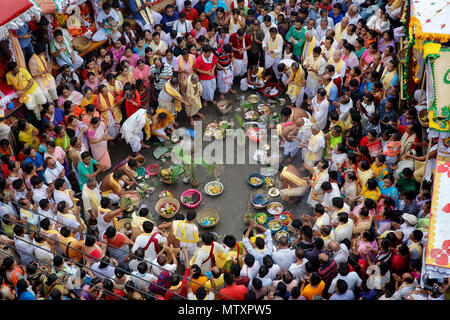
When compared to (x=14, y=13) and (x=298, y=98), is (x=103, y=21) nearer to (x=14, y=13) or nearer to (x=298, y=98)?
(x=14, y=13)

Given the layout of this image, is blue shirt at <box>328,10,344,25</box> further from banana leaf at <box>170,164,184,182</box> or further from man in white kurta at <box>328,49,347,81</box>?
banana leaf at <box>170,164,184,182</box>

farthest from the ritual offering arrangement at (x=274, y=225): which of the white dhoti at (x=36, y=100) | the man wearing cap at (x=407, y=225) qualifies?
the white dhoti at (x=36, y=100)

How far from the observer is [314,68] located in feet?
40.7

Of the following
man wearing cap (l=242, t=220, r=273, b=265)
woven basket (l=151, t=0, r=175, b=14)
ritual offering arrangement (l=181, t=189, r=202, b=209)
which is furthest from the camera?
woven basket (l=151, t=0, r=175, b=14)

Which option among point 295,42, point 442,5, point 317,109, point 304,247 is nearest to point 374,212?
point 304,247

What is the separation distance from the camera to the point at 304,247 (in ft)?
28.9

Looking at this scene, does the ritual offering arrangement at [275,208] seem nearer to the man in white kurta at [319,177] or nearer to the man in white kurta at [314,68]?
the man in white kurta at [319,177]

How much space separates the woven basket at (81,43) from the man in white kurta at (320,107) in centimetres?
576

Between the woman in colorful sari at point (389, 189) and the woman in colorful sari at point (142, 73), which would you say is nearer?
the woman in colorful sari at point (389, 189)

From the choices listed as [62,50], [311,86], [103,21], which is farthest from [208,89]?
[62,50]

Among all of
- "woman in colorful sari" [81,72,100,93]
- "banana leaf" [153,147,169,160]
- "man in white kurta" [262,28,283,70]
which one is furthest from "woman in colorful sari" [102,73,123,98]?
"man in white kurta" [262,28,283,70]

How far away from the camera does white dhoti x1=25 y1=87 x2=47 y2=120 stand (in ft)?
36.6

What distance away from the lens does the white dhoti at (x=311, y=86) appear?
12649 millimetres

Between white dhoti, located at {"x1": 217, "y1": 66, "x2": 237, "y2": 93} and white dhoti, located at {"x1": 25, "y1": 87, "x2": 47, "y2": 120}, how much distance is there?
419 centimetres
